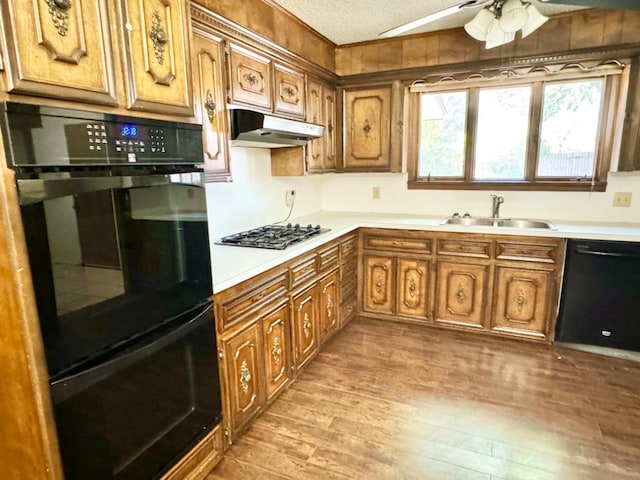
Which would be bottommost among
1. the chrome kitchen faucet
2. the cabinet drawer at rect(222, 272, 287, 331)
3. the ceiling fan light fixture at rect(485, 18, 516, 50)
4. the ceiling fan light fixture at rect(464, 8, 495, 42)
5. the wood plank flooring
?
the wood plank flooring

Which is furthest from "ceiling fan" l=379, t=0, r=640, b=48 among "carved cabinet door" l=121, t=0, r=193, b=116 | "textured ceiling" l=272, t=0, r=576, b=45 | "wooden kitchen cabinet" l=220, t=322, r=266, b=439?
"wooden kitchen cabinet" l=220, t=322, r=266, b=439

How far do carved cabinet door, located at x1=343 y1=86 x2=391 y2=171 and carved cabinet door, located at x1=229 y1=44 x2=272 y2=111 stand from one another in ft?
4.05

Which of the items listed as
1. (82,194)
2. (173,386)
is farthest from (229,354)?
(82,194)

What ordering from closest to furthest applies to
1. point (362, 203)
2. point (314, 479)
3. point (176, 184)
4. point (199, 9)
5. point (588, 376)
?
point (176, 184)
point (314, 479)
point (199, 9)
point (588, 376)
point (362, 203)

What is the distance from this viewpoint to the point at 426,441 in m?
1.95

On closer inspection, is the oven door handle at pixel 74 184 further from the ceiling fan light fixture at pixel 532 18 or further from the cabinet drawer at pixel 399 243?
the cabinet drawer at pixel 399 243

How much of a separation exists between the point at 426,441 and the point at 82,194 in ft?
6.21

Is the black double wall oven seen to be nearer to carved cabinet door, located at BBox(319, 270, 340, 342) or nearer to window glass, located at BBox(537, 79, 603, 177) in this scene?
carved cabinet door, located at BBox(319, 270, 340, 342)

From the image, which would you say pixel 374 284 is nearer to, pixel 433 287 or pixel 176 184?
pixel 433 287

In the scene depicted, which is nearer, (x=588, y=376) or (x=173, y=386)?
(x=173, y=386)

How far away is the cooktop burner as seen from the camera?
2.34 meters

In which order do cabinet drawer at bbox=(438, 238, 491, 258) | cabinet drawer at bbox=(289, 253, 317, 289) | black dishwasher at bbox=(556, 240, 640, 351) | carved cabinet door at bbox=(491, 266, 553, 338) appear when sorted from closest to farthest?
cabinet drawer at bbox=(289, 253, 317, 289) < black dishwasher at bbox=(556, 240, 640, 351) < carved cabinet door at bbox=(491, 266, 553, 338) < cabinet drawer at bbox=(438, 238, 491, 258)

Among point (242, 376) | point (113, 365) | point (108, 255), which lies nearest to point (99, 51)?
point (108, 255)

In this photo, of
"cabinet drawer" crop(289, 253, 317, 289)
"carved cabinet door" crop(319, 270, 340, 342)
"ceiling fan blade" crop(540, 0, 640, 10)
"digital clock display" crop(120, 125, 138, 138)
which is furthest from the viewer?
"carved cabinet door" crop(319, 270, 340, 342)
